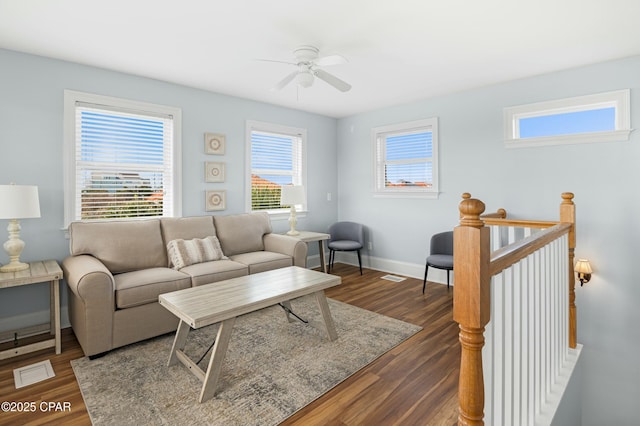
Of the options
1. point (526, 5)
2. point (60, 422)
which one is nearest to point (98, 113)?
point (60, 422)

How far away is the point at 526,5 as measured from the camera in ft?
7.39

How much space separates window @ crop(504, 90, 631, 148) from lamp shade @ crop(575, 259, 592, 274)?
1.20 metres

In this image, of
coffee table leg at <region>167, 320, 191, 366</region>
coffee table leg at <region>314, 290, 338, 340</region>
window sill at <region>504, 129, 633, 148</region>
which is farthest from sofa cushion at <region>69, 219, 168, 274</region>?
window sill at <region>504, 129, 633, 148</region>

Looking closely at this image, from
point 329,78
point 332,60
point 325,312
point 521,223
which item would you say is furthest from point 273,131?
point 521,223

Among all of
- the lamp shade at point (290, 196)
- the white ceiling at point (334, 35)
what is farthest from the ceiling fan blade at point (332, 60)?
the lamp shade at point (290, 196)

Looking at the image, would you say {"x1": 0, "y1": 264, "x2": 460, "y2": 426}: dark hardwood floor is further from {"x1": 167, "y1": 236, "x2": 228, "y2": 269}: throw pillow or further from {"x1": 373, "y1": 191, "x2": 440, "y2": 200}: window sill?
{"x1": 373, "y1": 191, "x2": 440, "y2": 200}: window sill

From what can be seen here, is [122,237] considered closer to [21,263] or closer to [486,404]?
[21,263]

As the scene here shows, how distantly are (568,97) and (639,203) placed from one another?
4.00 ft

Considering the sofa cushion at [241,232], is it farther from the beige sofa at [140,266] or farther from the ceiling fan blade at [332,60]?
the ceiling fan blade at [332,60]

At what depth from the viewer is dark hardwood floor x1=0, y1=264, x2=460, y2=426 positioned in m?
1.88

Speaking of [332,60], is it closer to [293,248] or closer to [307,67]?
[307,67]

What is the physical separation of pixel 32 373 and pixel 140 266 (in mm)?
1114

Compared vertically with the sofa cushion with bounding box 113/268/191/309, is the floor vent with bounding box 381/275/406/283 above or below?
below

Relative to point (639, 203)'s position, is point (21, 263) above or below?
below
